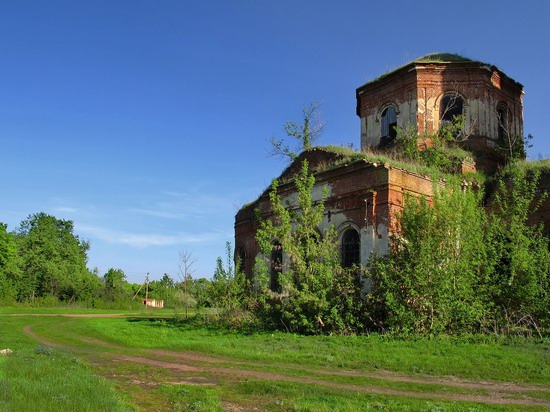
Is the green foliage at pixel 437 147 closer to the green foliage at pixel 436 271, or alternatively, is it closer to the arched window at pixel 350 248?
the arched window at pixel 350 248

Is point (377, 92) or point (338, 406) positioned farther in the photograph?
point (377, 92)

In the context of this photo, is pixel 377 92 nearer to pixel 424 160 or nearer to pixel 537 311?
pixel 424 160

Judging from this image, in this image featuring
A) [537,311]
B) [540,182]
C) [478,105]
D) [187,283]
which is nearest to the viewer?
[537,311]

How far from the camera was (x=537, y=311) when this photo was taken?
15109 mm

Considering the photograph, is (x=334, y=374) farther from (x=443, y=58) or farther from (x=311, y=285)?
(x=443, y=58)

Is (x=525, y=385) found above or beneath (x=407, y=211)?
beneath

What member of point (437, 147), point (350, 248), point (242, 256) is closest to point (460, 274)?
point (350, 248)

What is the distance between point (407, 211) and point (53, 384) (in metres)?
11.6

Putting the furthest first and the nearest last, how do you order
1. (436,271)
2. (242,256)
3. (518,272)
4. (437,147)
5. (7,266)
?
(7,266)
(242,256)
(437,147)
(518,272)
(436,271)

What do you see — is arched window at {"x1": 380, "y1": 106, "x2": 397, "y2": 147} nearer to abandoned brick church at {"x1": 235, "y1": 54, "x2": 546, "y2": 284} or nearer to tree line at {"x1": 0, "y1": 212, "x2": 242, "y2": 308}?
abandoned brick church at {"x1": 235, "y1": 54, "x2": 546, "y2": 284}

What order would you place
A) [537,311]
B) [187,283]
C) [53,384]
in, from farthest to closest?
1. [187,283]
2. [537,311]
3. [53,384]

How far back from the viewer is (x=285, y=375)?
10.3 m

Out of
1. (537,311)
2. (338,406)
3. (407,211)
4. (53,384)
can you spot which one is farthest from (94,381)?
(537,311)

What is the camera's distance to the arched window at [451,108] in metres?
24.2
